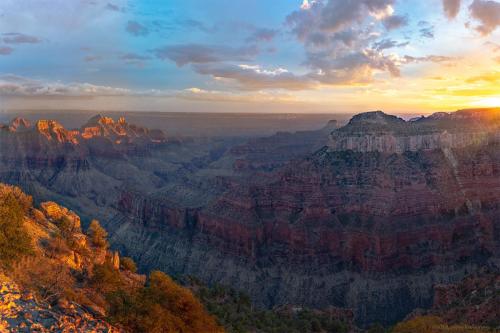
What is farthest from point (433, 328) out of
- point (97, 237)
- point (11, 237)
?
point (97, 237)

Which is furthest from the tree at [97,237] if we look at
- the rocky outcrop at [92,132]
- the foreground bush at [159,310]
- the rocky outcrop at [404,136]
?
the rocky outcrop at [92,132]

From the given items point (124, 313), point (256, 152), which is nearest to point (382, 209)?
point (124, 313)

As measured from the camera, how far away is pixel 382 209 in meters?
55.1

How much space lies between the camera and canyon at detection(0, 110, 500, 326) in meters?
53.0

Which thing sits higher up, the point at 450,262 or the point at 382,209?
the point at 382,209

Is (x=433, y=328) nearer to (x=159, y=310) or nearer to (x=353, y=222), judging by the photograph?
(x=159, y=310)

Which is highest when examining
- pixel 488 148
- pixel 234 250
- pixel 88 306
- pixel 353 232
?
pixel 488 148

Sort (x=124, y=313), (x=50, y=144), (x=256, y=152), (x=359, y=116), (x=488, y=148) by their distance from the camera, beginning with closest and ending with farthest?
1. (x=124, y=313)
2. (x=488, y=148)
3. (x=359, y=116)
4. (x=50, y=144)
5. (x=256, y=152)

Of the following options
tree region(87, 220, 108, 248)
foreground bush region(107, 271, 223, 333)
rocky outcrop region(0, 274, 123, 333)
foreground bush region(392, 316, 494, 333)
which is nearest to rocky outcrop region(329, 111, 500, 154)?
foreground bush region(392, 316, 494, 333)

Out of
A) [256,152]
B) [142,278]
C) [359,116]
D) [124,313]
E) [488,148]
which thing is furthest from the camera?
[256,152]

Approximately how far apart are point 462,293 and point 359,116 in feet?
151

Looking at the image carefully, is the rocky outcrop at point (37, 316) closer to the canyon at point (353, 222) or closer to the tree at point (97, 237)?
the tree at point (97, 237)

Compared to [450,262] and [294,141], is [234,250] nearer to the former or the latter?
[450,262]

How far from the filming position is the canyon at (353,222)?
53.0m
